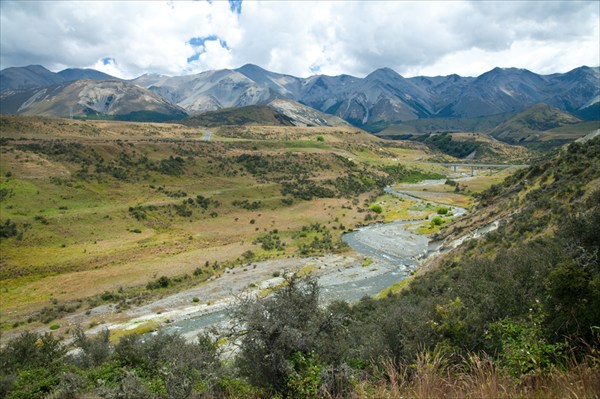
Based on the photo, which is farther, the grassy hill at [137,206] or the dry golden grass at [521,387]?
the grassy hill at [137,206]

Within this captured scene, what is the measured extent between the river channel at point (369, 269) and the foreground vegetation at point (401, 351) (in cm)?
1328

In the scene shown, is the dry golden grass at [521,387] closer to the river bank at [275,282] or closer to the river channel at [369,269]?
the river bank at [275,282]

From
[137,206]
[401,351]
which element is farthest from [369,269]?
[137,206]

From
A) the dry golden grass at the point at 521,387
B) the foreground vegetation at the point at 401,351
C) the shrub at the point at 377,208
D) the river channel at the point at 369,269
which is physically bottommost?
the river channel at the point at 369,269

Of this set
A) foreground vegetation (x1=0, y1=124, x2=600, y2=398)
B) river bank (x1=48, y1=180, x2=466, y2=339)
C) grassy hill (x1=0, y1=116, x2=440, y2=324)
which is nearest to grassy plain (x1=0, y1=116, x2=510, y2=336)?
grassy hill (x1=0, y1=116, x2=440, y2=324)

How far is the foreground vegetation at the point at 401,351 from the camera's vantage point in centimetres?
625

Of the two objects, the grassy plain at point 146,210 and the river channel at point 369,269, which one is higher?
the grassy plain at point 146,210

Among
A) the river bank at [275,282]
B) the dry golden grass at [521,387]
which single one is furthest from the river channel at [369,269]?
the dry golden grass at [521,387]

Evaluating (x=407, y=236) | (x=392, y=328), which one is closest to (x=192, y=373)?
(x=392, y=328)

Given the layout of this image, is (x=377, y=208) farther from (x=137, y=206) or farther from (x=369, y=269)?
(x=137, y=206)

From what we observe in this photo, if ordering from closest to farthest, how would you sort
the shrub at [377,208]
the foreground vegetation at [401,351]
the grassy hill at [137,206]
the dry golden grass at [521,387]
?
the dry golden grass at [521,387]
the foreground vegetation at [401,351]
the grassy hill at [137,206]
the shrub at [377,208]

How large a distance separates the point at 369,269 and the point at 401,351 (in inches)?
1531

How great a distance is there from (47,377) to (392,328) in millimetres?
16796

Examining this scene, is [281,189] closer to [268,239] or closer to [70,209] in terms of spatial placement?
[268,239]
